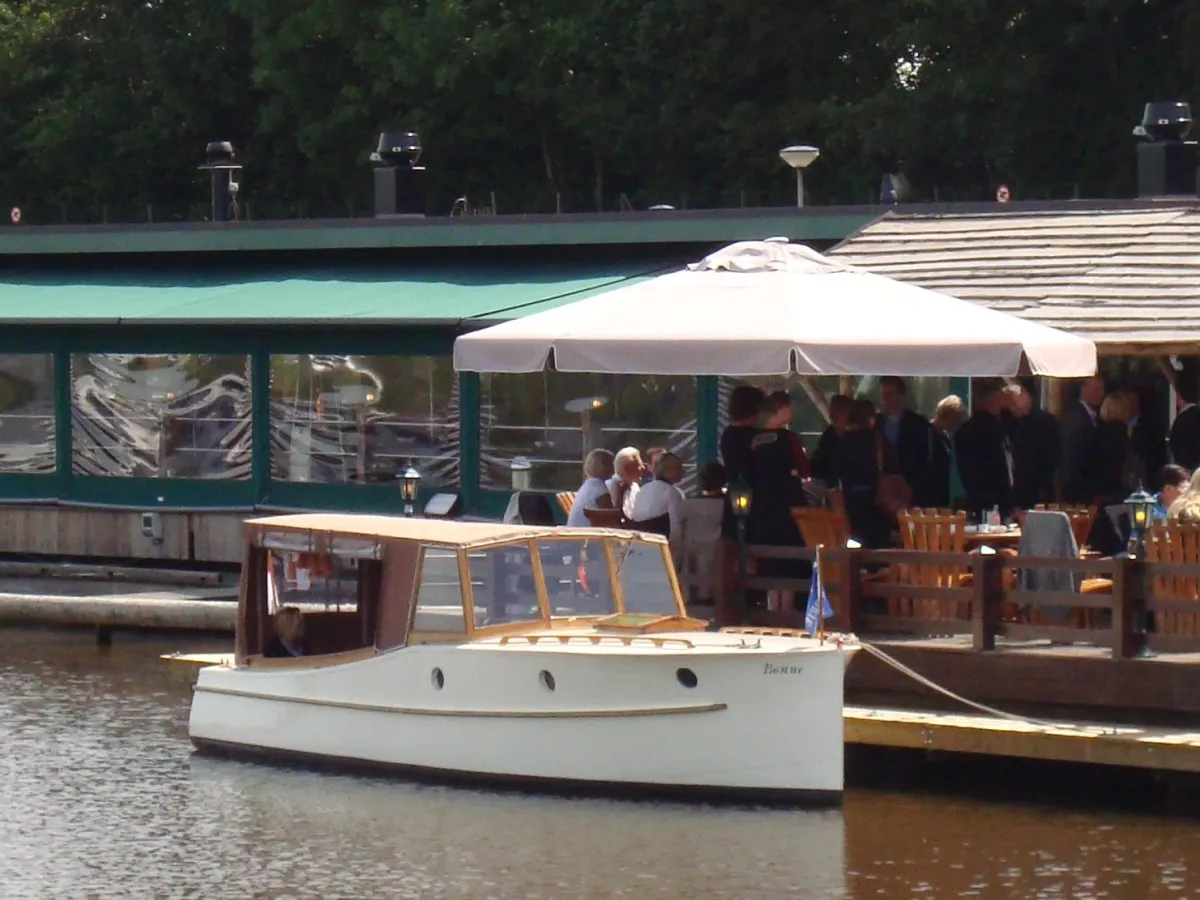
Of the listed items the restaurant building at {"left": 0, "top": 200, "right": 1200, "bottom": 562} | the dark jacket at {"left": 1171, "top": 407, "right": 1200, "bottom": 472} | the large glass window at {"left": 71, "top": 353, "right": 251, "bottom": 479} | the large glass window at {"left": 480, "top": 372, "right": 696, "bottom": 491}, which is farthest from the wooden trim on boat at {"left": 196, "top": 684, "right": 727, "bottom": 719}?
the large glass window at {"left": 71, "top": 353, "right": 251, "bottom": 479}

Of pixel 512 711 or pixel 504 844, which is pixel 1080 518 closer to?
pixel 512 711

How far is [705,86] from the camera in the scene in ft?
134

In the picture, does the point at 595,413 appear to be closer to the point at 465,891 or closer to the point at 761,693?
the point at 761,693

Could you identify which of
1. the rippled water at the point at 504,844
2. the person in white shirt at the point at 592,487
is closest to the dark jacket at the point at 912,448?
the person in white shirt at the point at 592,487

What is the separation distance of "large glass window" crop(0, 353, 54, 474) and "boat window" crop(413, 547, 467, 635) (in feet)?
42.8

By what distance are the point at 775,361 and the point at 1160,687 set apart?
8.65ft

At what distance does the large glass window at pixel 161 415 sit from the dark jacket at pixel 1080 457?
10.9 metres

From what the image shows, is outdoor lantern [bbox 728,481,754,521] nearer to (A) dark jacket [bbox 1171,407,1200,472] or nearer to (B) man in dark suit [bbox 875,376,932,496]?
(B) man in dark suit [bbox 875,376,932,496]

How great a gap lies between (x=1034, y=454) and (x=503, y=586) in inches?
155

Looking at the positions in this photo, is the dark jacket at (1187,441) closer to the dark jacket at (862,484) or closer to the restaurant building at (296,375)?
the dark jacket at (862,484)

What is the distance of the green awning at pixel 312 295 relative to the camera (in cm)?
2220

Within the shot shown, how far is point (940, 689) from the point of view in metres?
13.4

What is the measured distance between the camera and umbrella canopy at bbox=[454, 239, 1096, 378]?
532 inches

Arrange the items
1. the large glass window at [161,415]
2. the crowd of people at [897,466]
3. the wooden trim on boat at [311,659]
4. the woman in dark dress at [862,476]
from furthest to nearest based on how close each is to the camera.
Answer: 1. the large glass window at [161,415]
2. the woman in dark dress at [862,476]
3. the crowd of people at [897,466]
4. the wooden trim on boat at [311,659]
